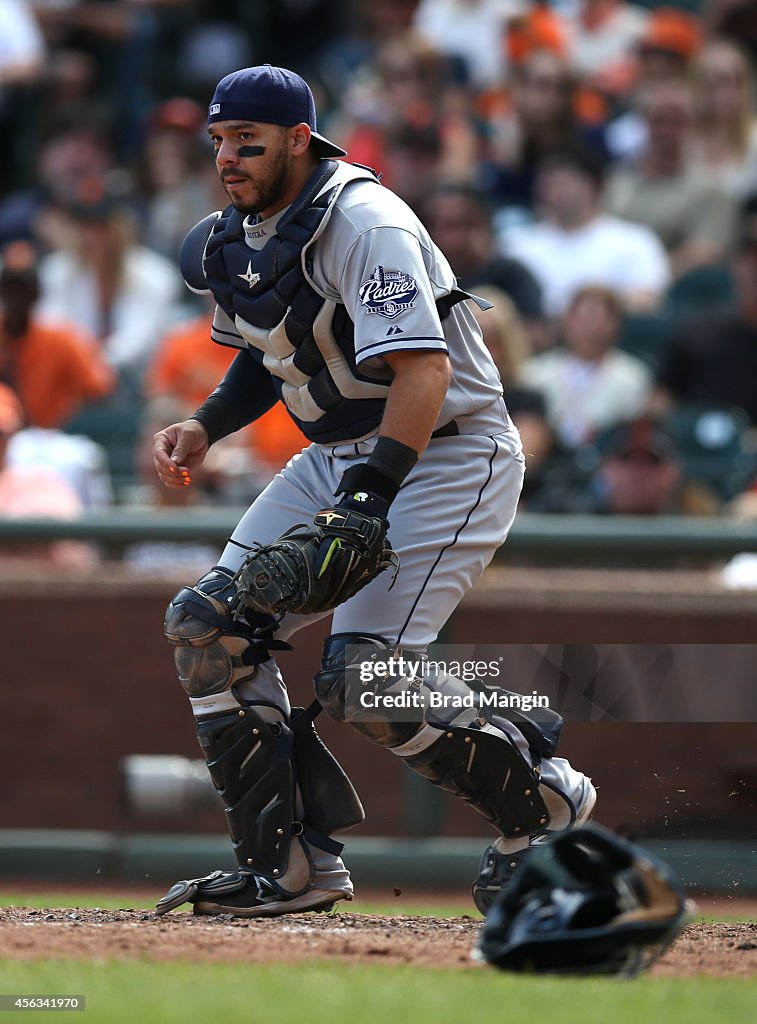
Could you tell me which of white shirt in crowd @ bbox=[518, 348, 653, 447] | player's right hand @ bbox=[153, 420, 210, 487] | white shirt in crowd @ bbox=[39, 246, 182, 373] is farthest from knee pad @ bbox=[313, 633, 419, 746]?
white shirt in crowd @ bbox=[39, 246, 182, 373]

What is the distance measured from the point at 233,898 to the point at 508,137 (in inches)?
275

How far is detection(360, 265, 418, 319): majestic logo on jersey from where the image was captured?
3855mm

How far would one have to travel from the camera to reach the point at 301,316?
4086 mm

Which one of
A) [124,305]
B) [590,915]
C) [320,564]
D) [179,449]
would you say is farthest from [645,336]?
[590,915]

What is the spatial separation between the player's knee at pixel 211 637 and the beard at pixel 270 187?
94cm

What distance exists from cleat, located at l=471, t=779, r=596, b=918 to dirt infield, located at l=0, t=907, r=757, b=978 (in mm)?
106

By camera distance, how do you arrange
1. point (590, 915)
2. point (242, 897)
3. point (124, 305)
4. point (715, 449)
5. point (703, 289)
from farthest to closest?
point (124, 305) → point (703, 289) → point (715, 449) → point (242, 897) → point (590, 915)

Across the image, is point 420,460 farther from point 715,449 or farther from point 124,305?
point 124,305

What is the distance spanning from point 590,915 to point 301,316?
62.4 inches

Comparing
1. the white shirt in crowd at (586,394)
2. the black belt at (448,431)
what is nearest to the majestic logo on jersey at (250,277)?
the black belt at (448,431)

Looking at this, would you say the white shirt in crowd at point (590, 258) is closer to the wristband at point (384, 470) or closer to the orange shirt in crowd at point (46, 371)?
the orange shirt in crowd at point (46, 371)

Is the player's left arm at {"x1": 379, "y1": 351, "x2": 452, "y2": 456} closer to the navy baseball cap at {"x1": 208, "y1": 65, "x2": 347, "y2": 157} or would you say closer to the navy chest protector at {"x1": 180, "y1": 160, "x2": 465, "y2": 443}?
the navy chest protector at {"x1": 180, "y1": 160, "x2": 465, "y2": 443}

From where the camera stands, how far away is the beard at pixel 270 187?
407 centimetres

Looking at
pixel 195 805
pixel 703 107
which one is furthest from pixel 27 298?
pixel 703 107
